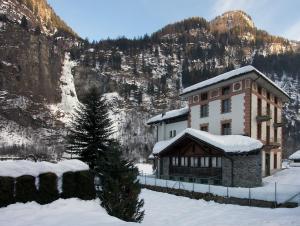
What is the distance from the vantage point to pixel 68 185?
42.0 ft

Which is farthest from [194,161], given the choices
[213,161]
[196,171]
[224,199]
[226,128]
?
[224,199]

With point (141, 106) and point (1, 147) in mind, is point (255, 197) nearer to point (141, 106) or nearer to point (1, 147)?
point (1, 147)

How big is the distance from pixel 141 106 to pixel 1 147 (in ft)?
203

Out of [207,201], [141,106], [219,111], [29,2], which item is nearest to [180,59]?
[141,106]

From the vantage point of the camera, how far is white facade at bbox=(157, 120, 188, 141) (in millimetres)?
41388

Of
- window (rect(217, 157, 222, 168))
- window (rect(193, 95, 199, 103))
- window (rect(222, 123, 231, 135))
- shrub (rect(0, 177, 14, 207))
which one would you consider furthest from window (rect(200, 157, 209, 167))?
shrub (rect(0, 177, 14, 207))

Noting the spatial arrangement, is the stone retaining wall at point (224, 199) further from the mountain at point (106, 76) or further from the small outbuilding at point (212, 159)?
the mountain at point (106, 76)

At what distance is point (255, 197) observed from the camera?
67.4ft

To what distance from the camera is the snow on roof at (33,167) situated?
11602 mm

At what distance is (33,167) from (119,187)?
3.33 metres

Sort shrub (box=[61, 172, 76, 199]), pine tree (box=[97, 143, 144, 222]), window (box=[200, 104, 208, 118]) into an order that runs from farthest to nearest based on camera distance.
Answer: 1. window (box=[200, 104, 208, 118])
2. shrub (box=[61, 172, 76, 199])
3. pine tree (box=[97, 143, 144, 222])

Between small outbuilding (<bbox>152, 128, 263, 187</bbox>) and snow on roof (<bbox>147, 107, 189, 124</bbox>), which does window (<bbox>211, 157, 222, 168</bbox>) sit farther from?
snow on roof (<bbox>147, 107, 189, 124</bbox>)

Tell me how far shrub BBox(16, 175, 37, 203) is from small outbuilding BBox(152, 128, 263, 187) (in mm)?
18544

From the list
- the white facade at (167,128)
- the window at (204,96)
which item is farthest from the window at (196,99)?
the white facade at (167,128)
